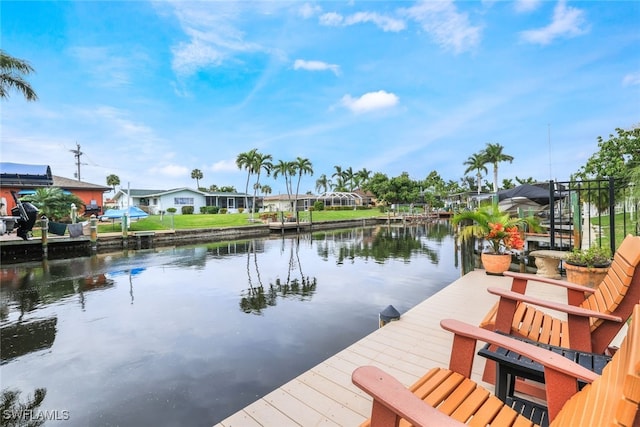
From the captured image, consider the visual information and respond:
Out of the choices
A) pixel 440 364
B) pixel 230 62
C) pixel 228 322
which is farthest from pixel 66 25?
pixel 440 364

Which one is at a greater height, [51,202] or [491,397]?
[51,202]

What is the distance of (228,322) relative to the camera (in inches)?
220

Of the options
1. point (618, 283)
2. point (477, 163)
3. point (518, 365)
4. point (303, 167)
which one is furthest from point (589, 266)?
point (477, 163)

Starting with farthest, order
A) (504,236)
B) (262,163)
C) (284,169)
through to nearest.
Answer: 1. (284,169)
2. (262,163)
3. (504,236)

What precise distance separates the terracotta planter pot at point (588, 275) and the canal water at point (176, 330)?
9.57ft

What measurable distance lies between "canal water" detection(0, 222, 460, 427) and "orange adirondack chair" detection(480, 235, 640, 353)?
2619mm

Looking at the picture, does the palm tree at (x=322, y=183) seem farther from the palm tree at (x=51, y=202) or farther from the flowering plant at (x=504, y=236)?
the flowering plant at (x=504, y=236)

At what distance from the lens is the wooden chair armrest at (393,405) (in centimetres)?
103

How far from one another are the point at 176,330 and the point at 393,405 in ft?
17.2

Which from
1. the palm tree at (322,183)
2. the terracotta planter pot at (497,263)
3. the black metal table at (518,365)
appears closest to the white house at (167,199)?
the terracotta planter pot at (497,263)

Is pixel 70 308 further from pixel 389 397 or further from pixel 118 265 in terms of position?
pixel 389 397

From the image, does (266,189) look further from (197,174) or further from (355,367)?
(355,367)

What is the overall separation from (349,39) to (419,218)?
88.0ft

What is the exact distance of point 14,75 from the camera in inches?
579
